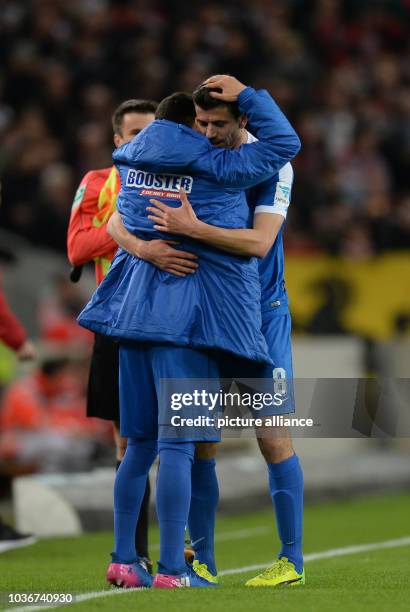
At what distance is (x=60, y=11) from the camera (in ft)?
57.1

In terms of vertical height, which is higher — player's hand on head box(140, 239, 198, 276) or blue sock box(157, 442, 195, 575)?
player's hand on head box(140, 239, 198, 276)

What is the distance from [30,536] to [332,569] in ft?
8.59

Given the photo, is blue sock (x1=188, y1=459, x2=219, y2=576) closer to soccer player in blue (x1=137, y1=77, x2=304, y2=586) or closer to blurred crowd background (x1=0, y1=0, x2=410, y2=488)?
soccer player in blue (x1=137, y1=77, x2=304, y2=586)

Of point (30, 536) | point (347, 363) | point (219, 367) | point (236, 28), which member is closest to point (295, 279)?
point (347, 363)

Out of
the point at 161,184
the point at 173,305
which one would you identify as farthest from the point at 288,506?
the point at 161,184

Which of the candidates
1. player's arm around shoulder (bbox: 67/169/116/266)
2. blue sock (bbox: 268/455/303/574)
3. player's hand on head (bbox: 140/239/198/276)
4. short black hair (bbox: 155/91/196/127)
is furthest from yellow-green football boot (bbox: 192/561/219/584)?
short black hair (bbox: 155/91/196/127)

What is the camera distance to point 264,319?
5.89 meters

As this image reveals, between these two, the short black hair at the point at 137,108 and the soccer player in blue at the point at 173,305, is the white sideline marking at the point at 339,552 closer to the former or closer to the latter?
the soccer player in blue at the point at 173,305

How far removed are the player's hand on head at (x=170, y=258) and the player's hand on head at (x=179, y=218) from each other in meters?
0.06

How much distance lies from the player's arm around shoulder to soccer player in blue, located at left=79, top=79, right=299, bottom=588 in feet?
3.83

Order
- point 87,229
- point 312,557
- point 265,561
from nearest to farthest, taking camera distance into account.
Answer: point 87,229 < point 265,561 < point 312,557

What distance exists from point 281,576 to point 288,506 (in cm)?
28

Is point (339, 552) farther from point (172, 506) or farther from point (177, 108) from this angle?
point (177, 108)

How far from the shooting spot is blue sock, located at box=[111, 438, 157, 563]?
18.5ft
